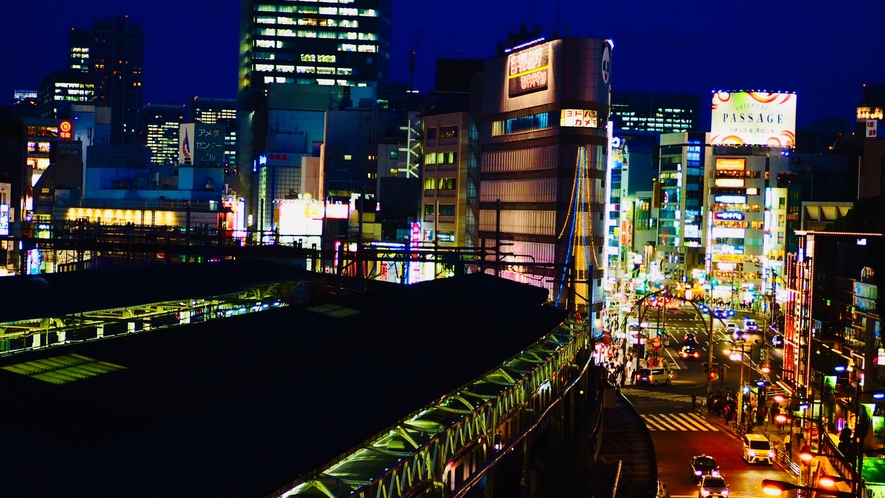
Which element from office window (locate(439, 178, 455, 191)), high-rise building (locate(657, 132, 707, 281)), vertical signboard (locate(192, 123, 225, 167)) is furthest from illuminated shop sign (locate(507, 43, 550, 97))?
vertical signboard (locate(192, 123, 225, 167))

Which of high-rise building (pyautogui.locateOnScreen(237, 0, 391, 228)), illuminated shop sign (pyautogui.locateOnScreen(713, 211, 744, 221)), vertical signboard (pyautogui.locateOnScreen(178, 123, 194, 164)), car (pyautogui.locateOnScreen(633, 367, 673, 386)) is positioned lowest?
car (pyautogui.locateOnScreen(633, 367, 673, 386))

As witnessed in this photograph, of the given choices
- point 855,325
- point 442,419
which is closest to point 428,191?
point 855,325

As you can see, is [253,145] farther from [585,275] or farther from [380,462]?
[380,462]

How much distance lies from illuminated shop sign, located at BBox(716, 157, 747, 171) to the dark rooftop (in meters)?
86.3

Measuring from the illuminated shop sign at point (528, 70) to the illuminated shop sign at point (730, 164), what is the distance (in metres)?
39.3

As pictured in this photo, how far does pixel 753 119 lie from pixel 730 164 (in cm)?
628

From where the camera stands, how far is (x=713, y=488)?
99.1 ft

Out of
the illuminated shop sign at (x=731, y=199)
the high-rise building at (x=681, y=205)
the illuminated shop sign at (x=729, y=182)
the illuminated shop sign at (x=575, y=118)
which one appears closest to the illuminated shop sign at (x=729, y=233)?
the illuminated shop sign at (x=731, y=199)

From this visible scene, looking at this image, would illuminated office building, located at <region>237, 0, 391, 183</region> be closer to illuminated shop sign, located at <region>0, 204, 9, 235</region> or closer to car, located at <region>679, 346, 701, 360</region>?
illuminated shop sign, located at <region>0, 204, 9, 235</region>

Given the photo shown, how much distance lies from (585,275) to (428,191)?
22.5m

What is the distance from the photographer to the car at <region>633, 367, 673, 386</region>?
53.0m

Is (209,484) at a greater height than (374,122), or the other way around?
(374,122)

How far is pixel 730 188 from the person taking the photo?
104 meters

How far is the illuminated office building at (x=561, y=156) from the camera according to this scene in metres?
65.3
